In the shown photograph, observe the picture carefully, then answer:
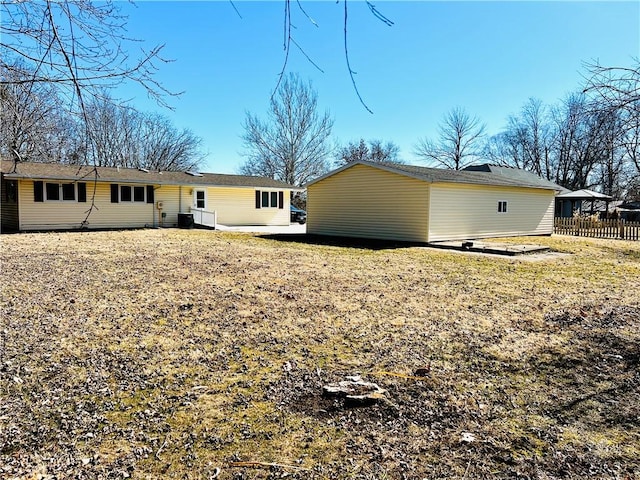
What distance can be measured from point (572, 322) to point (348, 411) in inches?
162

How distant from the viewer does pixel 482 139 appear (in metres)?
47.7

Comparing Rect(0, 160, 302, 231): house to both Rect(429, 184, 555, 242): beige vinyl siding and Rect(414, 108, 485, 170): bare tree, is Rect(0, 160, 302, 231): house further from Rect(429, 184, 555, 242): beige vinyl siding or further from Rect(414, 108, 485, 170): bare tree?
Rect(414, 108, 485, 170): bare tree

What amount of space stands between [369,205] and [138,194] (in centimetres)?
1223

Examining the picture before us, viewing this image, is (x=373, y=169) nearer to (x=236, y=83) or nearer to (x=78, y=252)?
(x=78, y=252)

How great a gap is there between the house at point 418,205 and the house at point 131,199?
20.9ft

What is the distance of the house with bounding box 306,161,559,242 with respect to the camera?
16.0 m

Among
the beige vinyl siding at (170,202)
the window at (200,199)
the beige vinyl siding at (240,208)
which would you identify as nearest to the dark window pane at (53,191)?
the beige vinyl siding at (170,202)

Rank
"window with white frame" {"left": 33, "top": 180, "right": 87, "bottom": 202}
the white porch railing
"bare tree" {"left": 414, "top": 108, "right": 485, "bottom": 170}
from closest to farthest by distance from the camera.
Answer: "window with white frame" {"left": 33, "top": 180, "right": 87, "bottom": 202} → the white porch railing → "bare tree" {"left": 414, "top": 108, "right": 485, "bottom": 170}

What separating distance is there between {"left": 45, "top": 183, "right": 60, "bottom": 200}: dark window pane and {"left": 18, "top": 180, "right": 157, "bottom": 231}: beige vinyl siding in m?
0.24

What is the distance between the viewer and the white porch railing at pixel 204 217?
884 inches

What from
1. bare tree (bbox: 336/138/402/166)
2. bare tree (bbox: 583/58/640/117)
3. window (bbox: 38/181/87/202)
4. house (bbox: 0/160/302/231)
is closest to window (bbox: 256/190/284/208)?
house (bbox: 0/160/302/231)

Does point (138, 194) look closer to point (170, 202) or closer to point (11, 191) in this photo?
point (170, 202)

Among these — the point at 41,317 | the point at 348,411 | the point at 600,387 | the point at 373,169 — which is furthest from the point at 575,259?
the point at 41,317

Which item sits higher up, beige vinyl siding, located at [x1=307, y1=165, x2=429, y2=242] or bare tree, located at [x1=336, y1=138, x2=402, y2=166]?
bare tree, located at [x1=336, y1=138, x2=402, y2=166]
